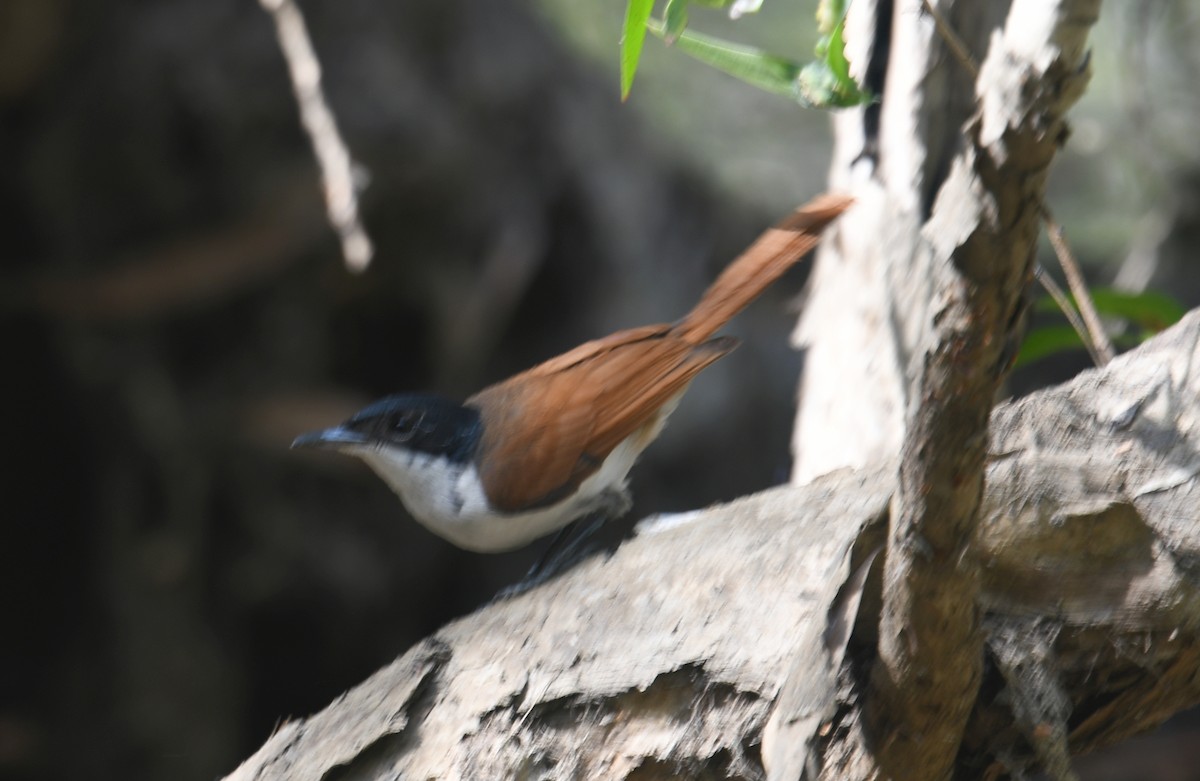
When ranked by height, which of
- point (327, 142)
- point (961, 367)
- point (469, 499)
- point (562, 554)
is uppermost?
point (327, 142)

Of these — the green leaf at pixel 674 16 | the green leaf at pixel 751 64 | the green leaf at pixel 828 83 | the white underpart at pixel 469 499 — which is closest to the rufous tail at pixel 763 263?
the white underpart at pixel 469 499

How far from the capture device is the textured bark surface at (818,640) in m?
1.97

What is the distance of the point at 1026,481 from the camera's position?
6.89 feet

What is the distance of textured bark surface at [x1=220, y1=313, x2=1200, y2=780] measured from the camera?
197 centimetres

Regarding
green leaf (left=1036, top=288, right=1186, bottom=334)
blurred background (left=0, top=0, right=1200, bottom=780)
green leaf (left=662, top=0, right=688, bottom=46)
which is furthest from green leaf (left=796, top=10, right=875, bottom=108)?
blurred background (left=0, top=0, right=1200, bottom=780)

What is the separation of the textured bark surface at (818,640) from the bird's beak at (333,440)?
1.12 meters

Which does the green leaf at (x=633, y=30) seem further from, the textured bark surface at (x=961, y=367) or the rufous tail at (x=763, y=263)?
the rufous tail at (x=763, y=263)

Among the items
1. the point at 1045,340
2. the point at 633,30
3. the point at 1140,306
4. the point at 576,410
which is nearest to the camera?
the point at 633,30

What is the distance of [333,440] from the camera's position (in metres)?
3.54

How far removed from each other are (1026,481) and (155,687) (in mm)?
5479

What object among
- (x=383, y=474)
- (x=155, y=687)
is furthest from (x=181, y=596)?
(x=383, y=474)

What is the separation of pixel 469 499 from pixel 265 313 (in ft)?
11.3

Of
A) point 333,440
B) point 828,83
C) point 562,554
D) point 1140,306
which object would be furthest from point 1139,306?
point 333,440

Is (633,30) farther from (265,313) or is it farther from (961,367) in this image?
(265,313)
